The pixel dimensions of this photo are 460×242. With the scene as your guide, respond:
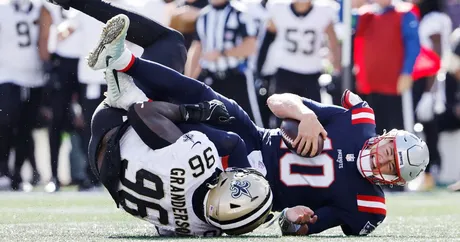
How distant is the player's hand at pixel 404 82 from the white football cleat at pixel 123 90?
5483 mm

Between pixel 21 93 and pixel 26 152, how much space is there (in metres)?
0.55

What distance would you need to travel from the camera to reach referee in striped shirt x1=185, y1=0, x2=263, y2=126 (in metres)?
10.9

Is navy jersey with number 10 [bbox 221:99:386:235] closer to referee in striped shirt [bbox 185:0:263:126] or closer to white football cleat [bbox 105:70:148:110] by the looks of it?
white football cleat [bbox 105:70:148:110]

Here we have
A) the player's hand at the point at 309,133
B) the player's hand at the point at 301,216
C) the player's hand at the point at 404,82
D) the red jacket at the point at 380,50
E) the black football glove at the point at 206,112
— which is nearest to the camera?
the black football glove at the point at 206,112

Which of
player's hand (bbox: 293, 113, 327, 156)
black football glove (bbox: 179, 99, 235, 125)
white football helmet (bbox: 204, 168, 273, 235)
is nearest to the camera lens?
white football helmet (bbox: 204, 168, 273, 235)

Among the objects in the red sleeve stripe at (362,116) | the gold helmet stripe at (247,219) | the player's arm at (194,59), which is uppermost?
the red sleeve stripe at (362,116)

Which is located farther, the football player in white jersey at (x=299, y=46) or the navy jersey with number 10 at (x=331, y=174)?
the football player in white jersey at (x=299, y=46)

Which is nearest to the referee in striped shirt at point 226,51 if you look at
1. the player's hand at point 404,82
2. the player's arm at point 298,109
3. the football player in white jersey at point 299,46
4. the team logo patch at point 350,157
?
the football player in white jersey at point 299,46

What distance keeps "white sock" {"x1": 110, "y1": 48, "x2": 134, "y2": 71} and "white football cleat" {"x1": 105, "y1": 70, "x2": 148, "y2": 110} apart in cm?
5

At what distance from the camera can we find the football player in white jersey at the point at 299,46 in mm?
10984

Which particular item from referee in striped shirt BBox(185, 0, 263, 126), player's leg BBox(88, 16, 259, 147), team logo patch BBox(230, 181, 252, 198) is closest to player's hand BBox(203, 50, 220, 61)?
referee in striped shirt BBox(185, 0, 263, 126)

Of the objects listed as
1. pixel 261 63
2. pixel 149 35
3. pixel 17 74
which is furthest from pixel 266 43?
pixel 149 35

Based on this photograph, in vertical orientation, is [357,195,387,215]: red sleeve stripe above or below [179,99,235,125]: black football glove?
below

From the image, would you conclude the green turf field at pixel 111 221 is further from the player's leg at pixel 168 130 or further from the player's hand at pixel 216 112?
the player's hand at pixel 216 112
